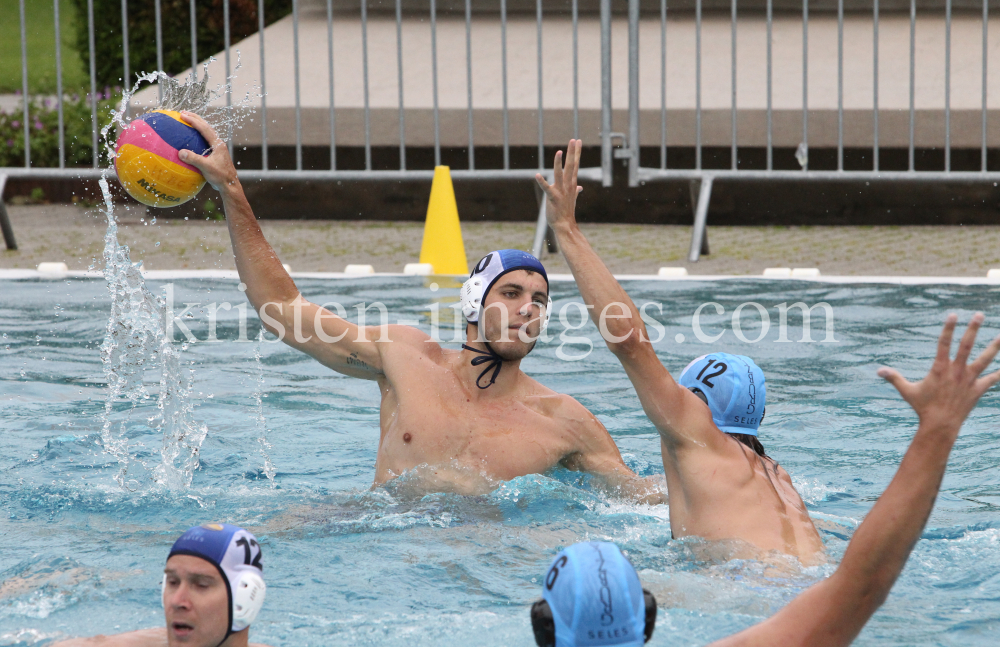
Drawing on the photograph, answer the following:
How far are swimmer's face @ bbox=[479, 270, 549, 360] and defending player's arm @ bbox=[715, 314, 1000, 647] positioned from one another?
191cm

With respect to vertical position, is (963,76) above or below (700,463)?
above

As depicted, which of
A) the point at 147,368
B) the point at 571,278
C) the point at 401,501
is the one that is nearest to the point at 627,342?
the point at 401,501

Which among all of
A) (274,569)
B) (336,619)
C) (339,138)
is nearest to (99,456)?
(274,569)

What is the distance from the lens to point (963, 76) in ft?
34.2

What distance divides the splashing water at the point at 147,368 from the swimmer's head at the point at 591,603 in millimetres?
2673

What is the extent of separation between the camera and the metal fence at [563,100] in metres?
9.30

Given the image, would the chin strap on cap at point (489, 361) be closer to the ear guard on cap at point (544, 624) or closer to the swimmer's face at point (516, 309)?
the swimmer's face at point (516, 309)

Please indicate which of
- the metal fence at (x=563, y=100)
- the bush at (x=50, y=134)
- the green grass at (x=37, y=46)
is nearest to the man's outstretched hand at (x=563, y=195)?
the metal fence at (x=563, y=100)

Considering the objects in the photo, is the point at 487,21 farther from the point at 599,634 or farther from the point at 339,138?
the point at 599,634

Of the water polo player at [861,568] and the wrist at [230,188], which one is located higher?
the wrist at [230,188]

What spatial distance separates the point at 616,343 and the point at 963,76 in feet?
28.3

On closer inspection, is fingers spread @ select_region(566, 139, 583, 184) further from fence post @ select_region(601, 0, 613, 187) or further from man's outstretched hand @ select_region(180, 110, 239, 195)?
fence post @ select_region(601, 0, 613, 187)

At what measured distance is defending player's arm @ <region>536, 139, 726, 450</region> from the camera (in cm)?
300

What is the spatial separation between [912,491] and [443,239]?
7359 mm
